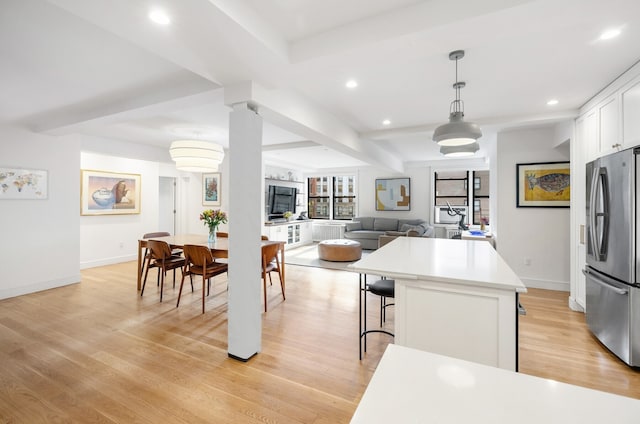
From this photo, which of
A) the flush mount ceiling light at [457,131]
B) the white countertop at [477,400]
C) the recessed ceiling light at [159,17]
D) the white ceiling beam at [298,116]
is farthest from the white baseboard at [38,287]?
the flush mount ceiling light at [457,131]

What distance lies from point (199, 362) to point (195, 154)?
8.54 ft

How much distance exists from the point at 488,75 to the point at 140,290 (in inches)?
201

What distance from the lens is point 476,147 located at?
2.85 metres

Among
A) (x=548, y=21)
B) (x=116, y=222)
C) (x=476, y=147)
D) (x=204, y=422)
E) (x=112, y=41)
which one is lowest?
(x=204, y=422)

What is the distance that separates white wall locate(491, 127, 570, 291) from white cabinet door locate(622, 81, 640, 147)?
1.85 metres

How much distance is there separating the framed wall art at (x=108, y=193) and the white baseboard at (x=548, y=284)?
25.6 feet

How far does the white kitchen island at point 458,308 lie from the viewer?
1.69 meters

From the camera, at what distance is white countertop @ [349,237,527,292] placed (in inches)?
69.4

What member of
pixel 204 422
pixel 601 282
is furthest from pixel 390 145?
pixel 204 422

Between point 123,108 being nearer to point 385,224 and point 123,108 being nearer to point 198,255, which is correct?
point 198,255

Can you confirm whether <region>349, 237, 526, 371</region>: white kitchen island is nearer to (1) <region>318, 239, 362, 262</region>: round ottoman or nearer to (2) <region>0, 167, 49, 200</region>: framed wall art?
(1) <region>318, 239, 362, 262</region>: round ottoman

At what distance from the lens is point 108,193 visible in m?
6.15

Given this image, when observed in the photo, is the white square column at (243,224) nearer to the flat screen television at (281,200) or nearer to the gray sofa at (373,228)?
the flat screen television at (281,200)

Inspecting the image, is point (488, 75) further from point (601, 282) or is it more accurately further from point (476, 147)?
point (601, 282)
